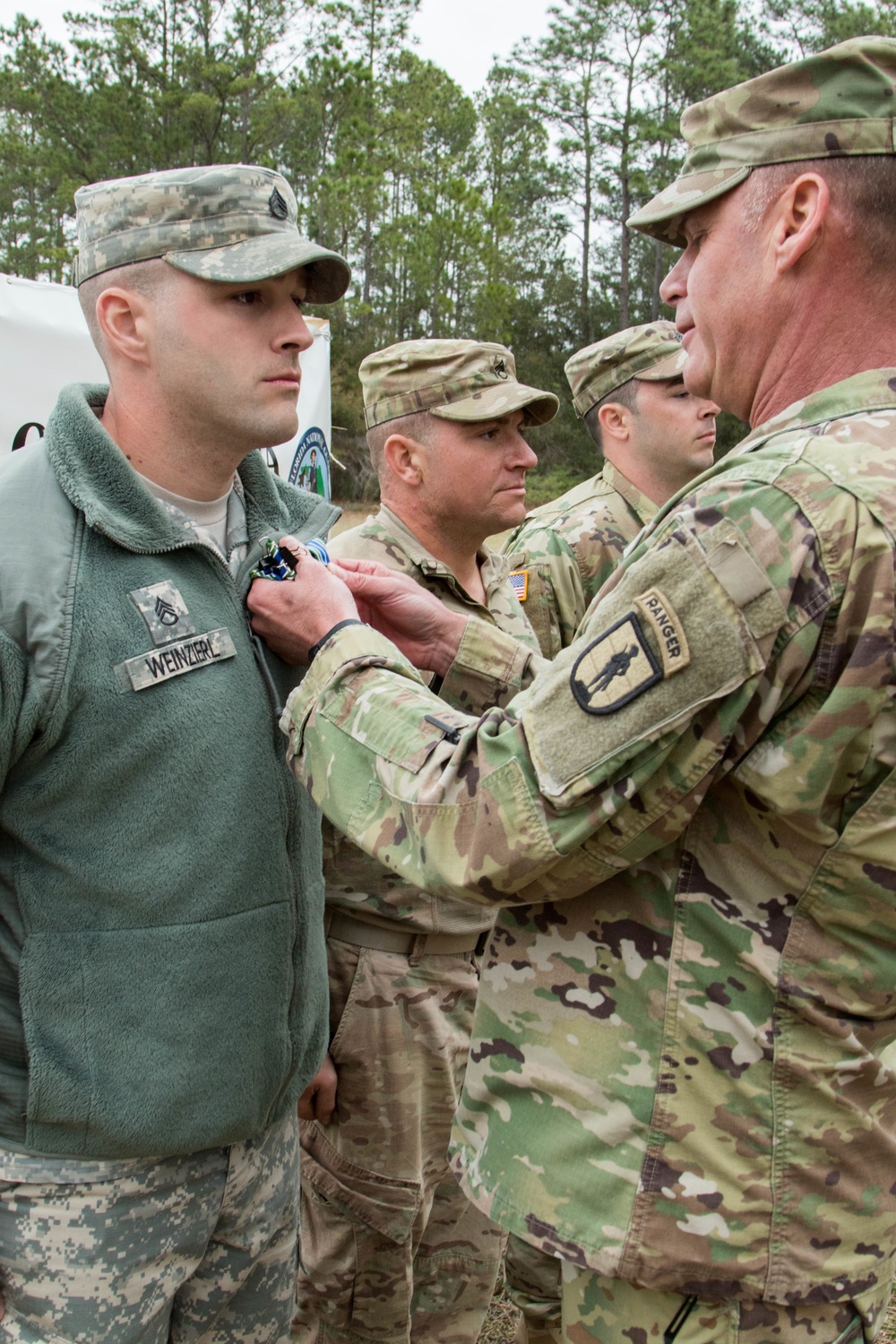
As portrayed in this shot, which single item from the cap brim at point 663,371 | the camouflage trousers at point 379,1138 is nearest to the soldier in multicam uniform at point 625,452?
the cap brim at point 663,371

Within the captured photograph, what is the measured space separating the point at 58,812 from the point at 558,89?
131ft

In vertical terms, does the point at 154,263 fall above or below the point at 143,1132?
above

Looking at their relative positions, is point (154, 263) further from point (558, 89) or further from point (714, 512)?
point (558, 89)

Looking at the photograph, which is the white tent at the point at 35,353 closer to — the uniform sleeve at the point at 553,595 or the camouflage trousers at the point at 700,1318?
the uniform sleeve at the point at 553,595

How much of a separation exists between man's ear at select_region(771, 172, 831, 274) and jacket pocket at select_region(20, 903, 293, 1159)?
1.41m

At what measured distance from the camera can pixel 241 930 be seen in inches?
79.6

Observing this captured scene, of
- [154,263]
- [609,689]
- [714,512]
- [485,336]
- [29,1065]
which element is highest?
[154,263]

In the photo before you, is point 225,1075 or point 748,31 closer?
point 225,1075

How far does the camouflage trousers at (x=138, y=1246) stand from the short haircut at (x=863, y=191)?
6.08ft

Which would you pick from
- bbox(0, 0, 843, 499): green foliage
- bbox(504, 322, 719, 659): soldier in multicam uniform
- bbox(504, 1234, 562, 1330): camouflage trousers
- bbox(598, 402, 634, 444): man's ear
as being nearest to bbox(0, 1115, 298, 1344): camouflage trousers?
bbox(504, 1234, 562, 1330): camouflage trousers

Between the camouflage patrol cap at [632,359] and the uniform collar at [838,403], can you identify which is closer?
the uniform collar at [838,403]

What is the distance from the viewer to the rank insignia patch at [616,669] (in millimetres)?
1453

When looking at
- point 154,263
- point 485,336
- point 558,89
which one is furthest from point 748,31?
point 154,263

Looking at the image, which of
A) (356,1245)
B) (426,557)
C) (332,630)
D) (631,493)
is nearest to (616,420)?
(631,493)
